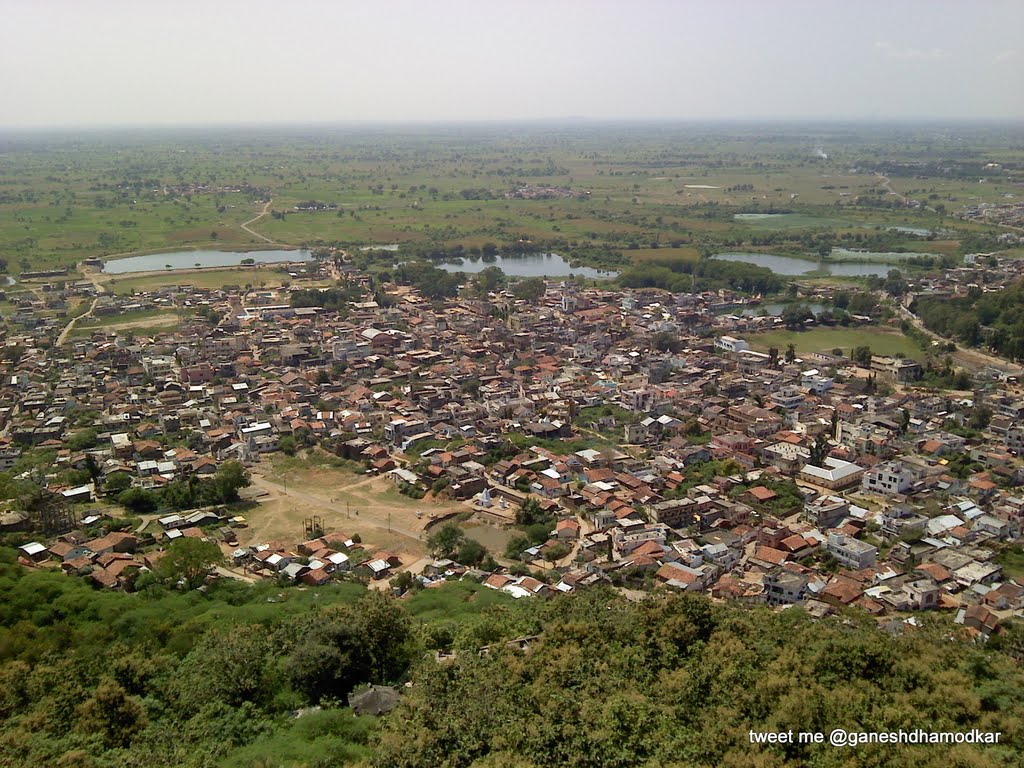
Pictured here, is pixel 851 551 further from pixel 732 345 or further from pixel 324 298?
pixel 324 298

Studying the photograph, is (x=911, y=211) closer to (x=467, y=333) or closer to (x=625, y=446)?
(x=467, y=333)

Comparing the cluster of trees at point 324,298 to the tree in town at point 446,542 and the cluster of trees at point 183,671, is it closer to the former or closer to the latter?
the tree in town at point 446,542

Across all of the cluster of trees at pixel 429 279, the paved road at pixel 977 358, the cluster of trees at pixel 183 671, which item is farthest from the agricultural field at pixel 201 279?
the paved road at pixel 977 358

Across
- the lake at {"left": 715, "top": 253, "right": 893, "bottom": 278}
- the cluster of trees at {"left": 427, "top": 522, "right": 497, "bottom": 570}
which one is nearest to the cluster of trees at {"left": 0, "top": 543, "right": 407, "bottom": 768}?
the cluster of trees at {"left": 427, "top": 522, "right": 497, "bottom": 570}

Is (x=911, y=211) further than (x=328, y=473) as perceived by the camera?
Yes

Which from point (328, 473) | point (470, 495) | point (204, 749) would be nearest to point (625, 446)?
point (470, 495)

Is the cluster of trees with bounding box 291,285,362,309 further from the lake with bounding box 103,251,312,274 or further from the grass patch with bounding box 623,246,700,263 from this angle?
the grass patch with bounding box 623,246,700,263
